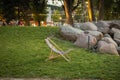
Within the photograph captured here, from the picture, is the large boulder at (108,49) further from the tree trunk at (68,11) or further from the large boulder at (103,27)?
the tree trunk at (68,11)

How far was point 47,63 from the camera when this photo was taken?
12.6 metres

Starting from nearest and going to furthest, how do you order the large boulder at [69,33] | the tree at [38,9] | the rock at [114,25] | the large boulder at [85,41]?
the large boulder at [85,41], the large boulder at [69,33], the rock at [114,25], the tree at [38,9]

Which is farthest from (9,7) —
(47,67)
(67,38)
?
(47,67)

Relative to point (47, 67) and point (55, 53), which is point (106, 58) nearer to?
point (55, 53)

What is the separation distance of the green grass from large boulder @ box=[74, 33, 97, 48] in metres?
0.39

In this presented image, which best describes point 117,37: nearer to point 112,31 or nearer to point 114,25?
point 112,31

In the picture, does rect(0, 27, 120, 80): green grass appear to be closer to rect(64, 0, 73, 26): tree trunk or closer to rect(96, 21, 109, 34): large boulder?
rect(96, 21, 109, 34): large boulder

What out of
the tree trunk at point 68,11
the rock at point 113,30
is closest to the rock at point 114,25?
the rock at point 113,30

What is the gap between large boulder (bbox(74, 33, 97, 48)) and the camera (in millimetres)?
17105

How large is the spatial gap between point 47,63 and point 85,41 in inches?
200

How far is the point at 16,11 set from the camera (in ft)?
125

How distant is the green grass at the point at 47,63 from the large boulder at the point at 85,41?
1.28ft

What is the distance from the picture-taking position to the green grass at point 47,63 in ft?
35.7

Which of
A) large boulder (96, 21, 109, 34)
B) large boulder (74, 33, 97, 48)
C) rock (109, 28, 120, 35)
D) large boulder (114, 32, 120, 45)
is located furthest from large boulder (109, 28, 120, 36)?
large boulder (74, 33, 97, 48)
